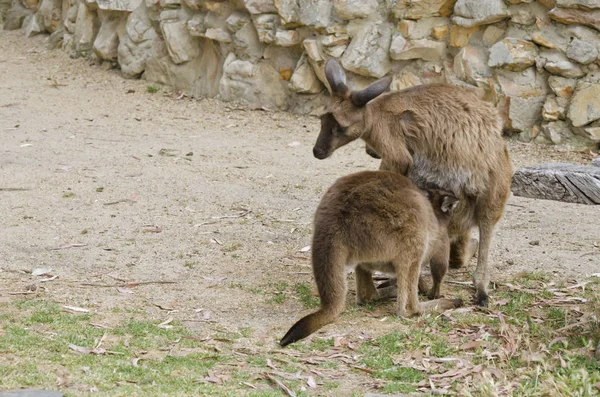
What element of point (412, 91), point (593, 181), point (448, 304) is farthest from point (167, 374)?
point (593, 181)

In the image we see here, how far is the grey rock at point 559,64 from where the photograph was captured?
9.52m

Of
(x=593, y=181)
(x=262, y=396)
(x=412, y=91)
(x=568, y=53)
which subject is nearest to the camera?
(x=262, y=396)

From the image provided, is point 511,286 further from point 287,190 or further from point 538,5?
→ point 538,5

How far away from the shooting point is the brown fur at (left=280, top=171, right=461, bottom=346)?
5.30m

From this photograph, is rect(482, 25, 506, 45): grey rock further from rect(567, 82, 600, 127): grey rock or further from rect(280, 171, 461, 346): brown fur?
rect(280, 171, 461, 346): brown fur

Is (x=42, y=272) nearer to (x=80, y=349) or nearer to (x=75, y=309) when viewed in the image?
(x=75, y=309)

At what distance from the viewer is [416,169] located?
6.22 metres

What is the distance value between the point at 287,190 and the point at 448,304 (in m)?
3.07

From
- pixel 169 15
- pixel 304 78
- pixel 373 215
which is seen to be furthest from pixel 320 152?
pixel 169 15

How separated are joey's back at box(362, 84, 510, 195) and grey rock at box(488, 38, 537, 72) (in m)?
3.67

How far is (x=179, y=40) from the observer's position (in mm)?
11938

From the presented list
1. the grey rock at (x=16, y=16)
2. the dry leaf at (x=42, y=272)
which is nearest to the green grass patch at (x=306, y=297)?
the dry leaf at (x=42, y=272)

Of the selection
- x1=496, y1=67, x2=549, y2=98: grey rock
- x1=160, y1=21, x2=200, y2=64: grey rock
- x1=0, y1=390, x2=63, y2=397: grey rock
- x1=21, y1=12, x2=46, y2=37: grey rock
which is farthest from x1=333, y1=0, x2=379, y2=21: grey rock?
x1=0, y1=390, x2=63, y2=397: grey rock

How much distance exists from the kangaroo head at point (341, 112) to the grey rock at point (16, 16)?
10.1 m
